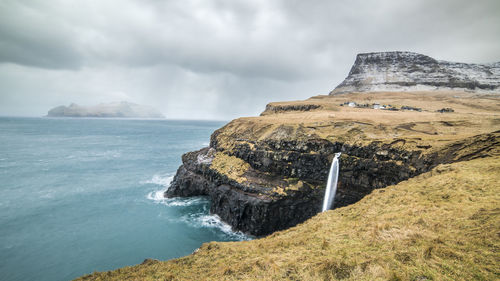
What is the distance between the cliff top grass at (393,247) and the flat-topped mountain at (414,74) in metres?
101

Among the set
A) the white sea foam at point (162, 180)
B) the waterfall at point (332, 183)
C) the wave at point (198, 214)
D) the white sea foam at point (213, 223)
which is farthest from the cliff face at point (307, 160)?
the white sea foam at point (162, 180)

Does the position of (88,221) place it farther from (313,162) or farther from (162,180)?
(313,162)

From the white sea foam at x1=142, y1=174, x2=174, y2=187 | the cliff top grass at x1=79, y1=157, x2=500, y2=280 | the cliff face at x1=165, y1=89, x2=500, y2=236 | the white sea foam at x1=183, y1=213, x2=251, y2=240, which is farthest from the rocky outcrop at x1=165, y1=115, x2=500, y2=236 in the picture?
the white sea foam at x1=142, y1=174, x2=174, y2=187

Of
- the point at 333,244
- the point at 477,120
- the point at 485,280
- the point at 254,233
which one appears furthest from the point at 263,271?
the point at 477,120

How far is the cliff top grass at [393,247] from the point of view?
7.23m

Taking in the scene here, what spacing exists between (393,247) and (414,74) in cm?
12309

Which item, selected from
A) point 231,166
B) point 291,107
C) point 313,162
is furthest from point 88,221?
point 291,107

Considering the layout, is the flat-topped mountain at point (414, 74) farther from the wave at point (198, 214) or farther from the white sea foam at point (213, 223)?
the white sea foam at point (213, 223)

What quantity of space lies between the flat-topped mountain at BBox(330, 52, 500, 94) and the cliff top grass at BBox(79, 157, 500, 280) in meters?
101

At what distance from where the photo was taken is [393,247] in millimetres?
8906

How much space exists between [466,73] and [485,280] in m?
132

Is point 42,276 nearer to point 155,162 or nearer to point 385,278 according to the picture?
point 385,278

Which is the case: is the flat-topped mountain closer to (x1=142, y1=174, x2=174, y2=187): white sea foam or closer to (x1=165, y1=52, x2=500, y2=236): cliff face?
(x1=165, y1=52, x2=500, y2=236): cliff face

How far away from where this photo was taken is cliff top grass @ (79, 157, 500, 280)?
7.23 meters
